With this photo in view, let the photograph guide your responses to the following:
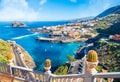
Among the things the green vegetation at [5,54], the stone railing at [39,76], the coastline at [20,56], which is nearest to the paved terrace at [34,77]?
the stone railing at [39,76]

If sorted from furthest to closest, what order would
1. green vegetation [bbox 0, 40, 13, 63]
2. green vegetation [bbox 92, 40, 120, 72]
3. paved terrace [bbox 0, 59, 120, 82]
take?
1. green vegetation [bbox 92, 40, 120, 72]
2. green vegetation [bbox 0, 40, 13, 63]
3. paved terrace [bbox 0, 59, 120, 82]

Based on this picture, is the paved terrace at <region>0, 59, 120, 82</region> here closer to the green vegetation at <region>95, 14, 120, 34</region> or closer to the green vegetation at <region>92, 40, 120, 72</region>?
the green vegetation at <region>92, 40, 120, 72</region>

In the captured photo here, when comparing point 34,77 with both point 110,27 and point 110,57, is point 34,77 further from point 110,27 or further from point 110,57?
point 110,27

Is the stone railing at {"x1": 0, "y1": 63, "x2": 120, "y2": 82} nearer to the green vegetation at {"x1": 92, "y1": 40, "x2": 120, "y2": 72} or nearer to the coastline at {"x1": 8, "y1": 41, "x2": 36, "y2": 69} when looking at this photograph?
the coastline at {"x1": 8, "y1": 41, "x2": 36, "y2": 69}

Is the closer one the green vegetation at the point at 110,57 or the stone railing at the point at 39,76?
the stone railing at the point at 39,76

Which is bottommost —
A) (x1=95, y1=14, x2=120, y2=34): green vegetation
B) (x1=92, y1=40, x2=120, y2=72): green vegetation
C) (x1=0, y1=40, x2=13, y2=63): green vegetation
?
(x1=92, y1=40, x2=120, y2=72): green vegetation

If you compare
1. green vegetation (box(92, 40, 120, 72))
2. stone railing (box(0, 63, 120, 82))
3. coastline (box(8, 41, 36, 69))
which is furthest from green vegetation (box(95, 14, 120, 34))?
stone railing (box(0, 63, 120, 82))

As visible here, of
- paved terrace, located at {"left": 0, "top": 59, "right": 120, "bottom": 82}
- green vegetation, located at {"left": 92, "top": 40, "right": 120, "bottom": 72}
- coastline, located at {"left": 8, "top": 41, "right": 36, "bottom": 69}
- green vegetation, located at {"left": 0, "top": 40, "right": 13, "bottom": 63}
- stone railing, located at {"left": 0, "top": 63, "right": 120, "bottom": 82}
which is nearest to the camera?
stone railing, located at {"left": 0, "top": 63, "right": 120, "bottom": 82}

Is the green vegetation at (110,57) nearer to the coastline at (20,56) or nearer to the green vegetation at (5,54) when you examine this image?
the coastline at (20,56)

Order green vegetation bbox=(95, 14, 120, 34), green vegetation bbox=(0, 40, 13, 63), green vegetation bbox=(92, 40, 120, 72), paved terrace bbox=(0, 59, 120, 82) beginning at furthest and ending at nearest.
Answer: green vegetation bbox=(95, 14, 120, 34) < green vegetation bbox=(92, 40, 120, 72) < green vegetation bbox=(0, 40, 13, 63) < paved terrace bbox=(0, 59, 120, 82)

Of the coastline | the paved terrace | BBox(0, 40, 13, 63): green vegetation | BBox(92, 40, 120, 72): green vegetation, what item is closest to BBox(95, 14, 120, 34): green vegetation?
BBox(92, 40, 120, 72): green vegetation

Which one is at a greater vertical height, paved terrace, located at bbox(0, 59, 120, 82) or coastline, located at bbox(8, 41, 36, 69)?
paved terrace, located at bbox(0, 59, 120, 82)

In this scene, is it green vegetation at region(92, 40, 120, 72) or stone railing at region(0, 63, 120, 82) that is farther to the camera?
green vegetation at region(92, 40, 120, 72)
